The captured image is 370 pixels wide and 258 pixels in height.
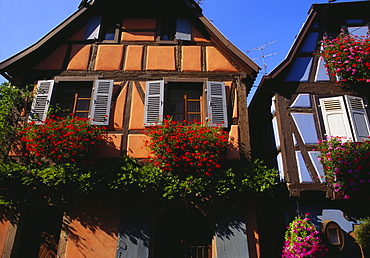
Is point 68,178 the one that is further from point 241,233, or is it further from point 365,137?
point 365,137

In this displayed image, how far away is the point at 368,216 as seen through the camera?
19.8ft

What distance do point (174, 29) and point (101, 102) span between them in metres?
3.07

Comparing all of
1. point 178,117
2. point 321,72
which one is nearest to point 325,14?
point 321,72

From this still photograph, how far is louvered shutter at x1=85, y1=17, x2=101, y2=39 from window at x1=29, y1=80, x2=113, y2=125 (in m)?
1.41

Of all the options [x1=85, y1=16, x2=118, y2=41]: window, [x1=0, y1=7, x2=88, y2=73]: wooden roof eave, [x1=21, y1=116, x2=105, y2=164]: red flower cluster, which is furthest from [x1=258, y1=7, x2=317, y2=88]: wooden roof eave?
[x1=0, y1=7, x2=88, y2=73]: wooden roof eave

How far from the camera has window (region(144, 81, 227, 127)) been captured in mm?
6574

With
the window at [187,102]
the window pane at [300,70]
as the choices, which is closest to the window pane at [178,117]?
the window at [187,102]

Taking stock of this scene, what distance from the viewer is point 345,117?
6641 mm

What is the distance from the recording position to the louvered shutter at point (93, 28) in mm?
7590

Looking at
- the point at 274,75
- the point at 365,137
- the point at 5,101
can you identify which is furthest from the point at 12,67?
the point at 365,137

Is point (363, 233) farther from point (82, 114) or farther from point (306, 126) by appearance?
point (82, 114)

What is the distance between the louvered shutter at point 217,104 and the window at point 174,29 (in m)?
1.67

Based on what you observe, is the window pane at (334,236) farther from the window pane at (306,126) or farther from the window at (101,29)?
the window at (101,29)

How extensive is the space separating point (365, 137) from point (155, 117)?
4.85 m
